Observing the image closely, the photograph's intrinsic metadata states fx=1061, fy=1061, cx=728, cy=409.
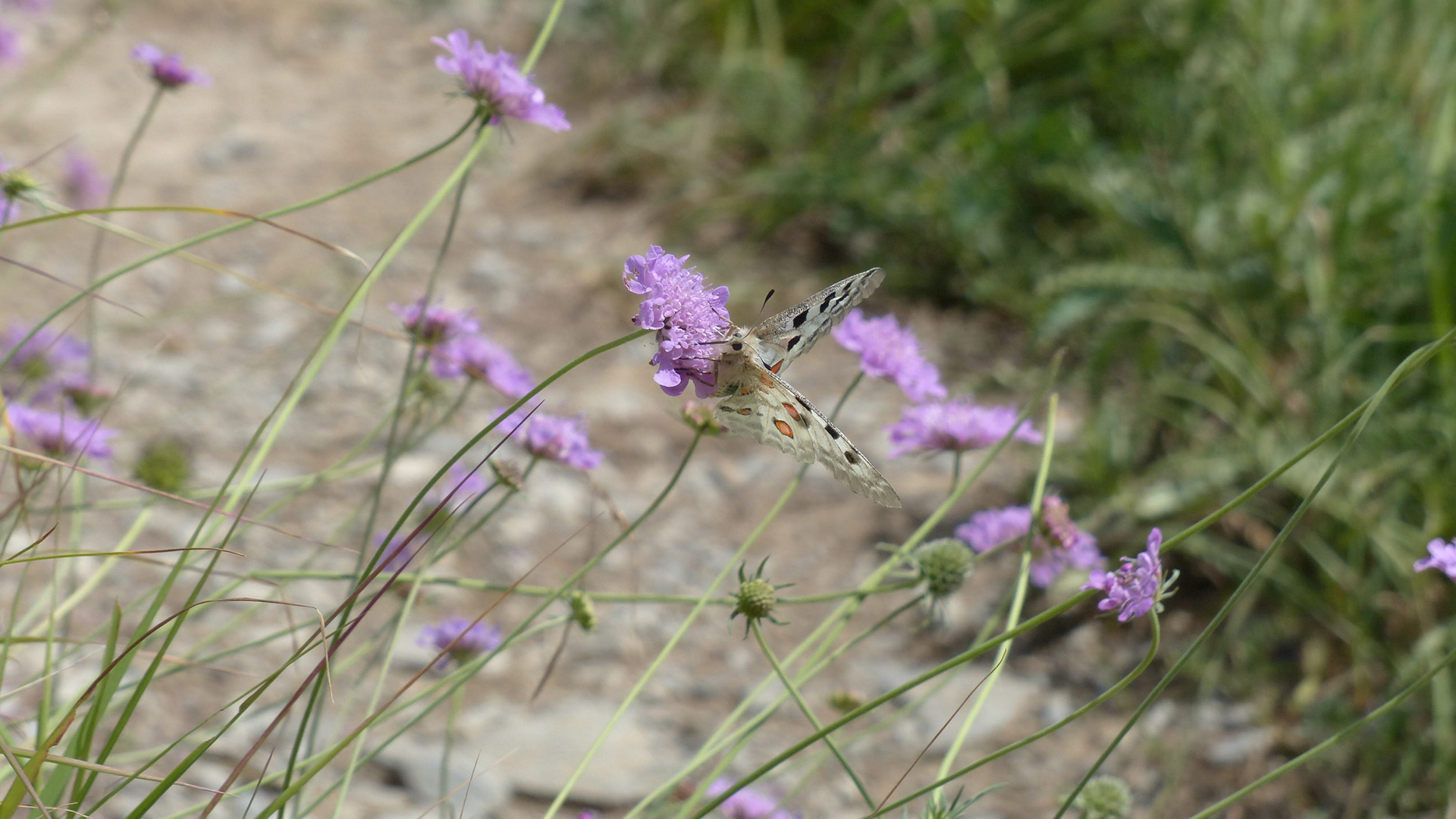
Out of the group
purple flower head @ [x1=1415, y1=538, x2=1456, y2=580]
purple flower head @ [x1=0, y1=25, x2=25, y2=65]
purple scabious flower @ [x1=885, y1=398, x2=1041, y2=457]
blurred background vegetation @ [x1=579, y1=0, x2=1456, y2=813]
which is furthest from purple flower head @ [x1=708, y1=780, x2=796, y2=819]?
purple flower head @ [x1=0, y1=25, x2=25, y2=65]

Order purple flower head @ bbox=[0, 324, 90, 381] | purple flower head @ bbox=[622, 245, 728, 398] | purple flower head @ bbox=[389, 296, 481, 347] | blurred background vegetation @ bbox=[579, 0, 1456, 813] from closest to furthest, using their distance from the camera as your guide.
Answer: purple flower head @ bbox=[622, 245, 728, 398] → purple flower head @ bbox=[389, 296, 481, 347] → purple flower head @ bbox=[0, 324, 90, 381] → blurred background vegetation @ bbox=[579, 0, 1456, 813]

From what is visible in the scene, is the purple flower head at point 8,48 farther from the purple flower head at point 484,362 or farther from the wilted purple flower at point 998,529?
the wilted purple flower at point 998,529

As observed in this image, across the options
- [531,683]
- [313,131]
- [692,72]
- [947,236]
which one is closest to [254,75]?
[313,131]

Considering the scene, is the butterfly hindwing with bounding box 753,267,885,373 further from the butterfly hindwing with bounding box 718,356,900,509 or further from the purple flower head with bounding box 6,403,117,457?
the purple flower head with bounding box 6,403,117,457

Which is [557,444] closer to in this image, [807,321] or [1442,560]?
[807,321]

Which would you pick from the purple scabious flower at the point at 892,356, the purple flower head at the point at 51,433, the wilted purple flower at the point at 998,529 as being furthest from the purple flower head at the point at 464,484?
the wilted purple flower at the point at 998,529

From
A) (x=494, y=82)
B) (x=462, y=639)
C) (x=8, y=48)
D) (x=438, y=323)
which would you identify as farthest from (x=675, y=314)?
(x=8, y=48)
